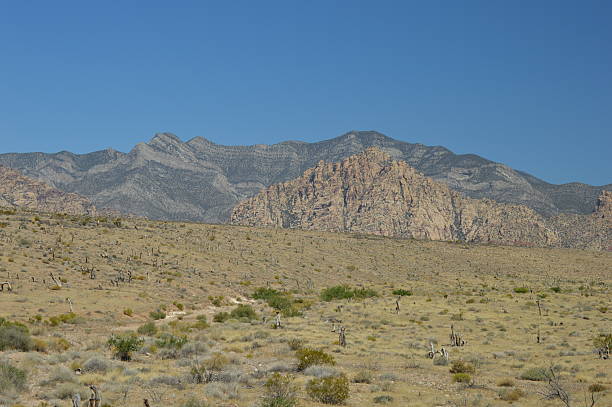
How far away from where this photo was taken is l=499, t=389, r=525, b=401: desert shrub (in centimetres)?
1616

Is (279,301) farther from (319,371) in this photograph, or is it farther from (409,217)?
(409,217)

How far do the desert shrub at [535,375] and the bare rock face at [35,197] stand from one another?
16798 centimetres

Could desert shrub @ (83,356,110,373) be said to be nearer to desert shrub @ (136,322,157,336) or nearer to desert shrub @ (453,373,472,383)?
desert shrub @ (136,322,157,336)

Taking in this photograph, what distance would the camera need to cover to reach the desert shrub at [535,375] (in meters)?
19.0

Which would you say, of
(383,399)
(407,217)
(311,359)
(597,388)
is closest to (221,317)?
(311,359)

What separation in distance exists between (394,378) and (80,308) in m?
21.9

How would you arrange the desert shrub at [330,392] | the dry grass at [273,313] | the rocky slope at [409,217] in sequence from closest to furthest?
the desert shrub at [330,392] < the dry grass at [273,313] < the rocky slope at [409,217]

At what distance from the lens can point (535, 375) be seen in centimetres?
1911

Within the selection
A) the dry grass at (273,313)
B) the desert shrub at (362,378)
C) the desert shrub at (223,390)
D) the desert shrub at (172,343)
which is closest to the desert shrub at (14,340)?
the dry grass at (273,313)

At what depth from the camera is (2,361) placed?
1769cm

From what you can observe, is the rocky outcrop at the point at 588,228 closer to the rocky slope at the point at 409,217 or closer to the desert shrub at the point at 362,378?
the rocky slope at the point at 409,217

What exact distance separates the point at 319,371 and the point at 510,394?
19.7 ft

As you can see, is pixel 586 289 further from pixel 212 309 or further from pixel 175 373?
pixel 175 373

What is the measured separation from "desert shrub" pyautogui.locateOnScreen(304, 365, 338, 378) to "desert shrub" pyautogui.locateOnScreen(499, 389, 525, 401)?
5.18 meters
